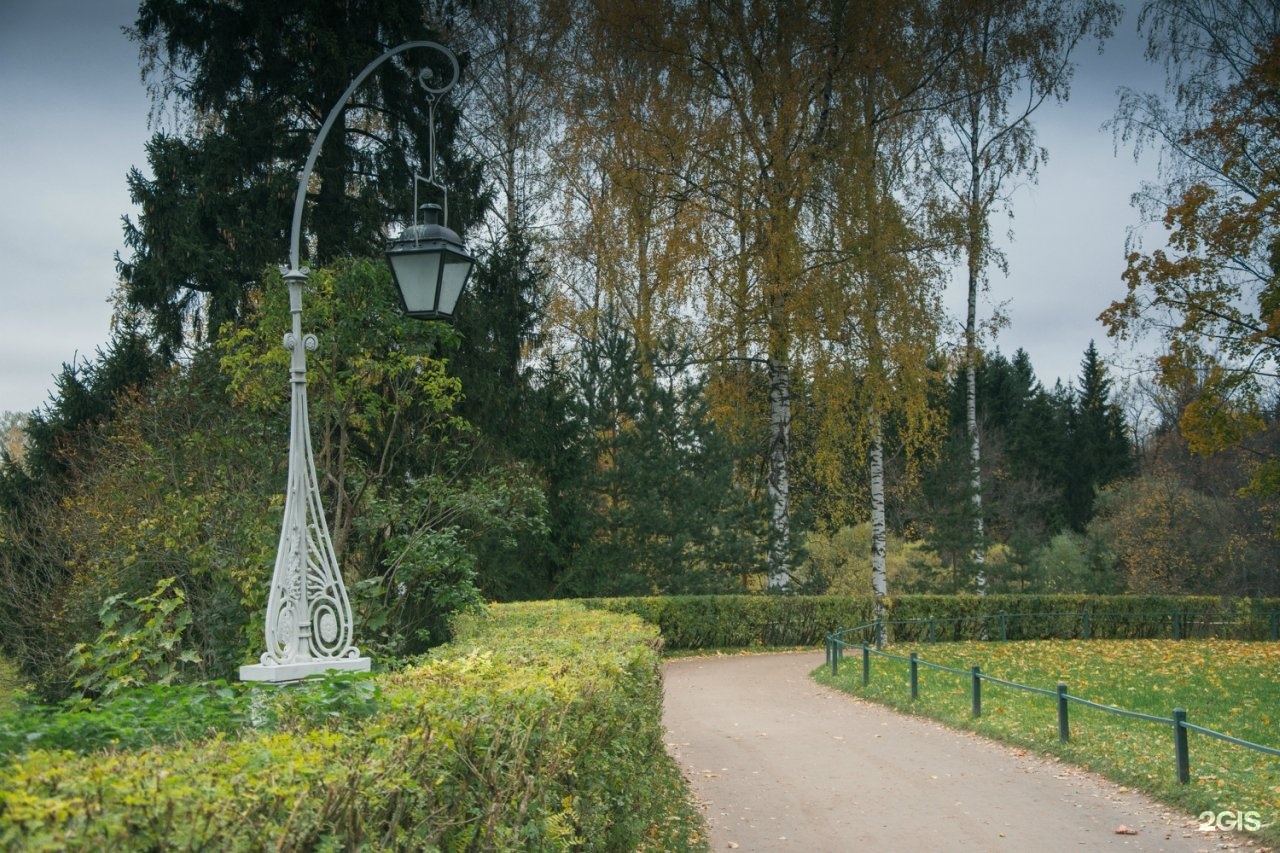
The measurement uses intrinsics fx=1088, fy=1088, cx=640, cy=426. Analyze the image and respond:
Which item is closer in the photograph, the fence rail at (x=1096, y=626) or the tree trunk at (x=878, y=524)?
the tree trunk at (x=878, y=524)

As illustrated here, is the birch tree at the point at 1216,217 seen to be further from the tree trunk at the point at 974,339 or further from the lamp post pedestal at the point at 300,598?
the lamp post pedestal at the point at 300,598

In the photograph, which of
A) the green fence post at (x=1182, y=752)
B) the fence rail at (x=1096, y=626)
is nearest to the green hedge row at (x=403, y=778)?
the green fence post at (x=1182, y=752)

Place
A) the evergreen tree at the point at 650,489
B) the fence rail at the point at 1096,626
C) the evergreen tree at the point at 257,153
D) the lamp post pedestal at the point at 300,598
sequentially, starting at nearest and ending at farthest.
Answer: the lamp post pedestal at the point at 300,598, the evergreen tree at the point at 257,153, the evergreen tree at the point at 650,489, the fence rail at the point at 1096,626

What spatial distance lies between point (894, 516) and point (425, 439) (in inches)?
978

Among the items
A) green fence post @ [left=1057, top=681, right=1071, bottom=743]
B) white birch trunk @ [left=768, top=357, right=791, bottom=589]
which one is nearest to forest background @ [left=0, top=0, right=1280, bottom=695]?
white birch trunk @ [left=768, top=357, right=791, bottom=589]

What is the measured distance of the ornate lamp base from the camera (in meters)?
5.98

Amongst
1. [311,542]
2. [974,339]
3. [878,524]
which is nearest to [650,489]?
[878,524]

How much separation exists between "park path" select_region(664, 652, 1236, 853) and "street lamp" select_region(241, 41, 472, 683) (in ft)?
10.6

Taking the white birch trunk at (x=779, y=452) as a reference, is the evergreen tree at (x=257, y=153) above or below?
above

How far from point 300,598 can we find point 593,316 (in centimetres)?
2090

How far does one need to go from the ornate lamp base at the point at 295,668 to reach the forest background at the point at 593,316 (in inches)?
61.7

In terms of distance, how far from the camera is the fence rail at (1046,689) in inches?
338

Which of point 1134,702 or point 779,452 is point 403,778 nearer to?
point 1134,702

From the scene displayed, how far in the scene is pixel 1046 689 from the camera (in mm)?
16250
